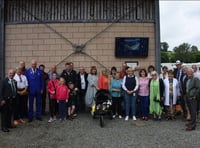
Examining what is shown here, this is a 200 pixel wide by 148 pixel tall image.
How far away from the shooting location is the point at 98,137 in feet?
24.6

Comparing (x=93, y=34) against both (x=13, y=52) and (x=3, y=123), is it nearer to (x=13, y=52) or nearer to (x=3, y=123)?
(x=13, y=52)

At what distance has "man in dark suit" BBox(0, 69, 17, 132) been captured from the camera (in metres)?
8.06

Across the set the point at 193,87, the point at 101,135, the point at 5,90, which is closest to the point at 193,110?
the point at 193,87

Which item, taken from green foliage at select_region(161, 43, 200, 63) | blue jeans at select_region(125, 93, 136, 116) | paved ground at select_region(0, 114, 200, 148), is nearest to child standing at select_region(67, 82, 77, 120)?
paved ground at select_region(0, 114, 200, 148)

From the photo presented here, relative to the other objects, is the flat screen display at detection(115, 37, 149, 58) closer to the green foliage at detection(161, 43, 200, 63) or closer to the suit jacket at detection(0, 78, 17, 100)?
the suit jacket at detection(0, 78, 17, 100)

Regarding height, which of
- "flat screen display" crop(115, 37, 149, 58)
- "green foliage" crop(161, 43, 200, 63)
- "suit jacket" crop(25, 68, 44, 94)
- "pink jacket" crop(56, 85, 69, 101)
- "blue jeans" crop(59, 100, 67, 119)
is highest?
"green foliage" crop(161, 43, 200, 63)

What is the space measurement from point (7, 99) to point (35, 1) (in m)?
4.95

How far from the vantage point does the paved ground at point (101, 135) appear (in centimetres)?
690

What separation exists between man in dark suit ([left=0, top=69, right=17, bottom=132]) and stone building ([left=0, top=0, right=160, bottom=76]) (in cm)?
312

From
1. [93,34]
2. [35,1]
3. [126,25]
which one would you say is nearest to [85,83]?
[93,34]

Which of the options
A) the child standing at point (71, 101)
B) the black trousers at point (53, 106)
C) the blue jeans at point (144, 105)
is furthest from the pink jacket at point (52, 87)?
the blue jeans at point (144, 105)

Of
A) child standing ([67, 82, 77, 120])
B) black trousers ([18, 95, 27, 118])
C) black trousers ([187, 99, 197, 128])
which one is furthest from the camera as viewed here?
child standing ([67, 82, 77, 120])

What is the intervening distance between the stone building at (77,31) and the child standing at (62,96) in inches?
82.1

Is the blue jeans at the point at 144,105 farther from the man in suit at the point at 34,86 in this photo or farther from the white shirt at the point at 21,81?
the white shirt at the point at 21,81
